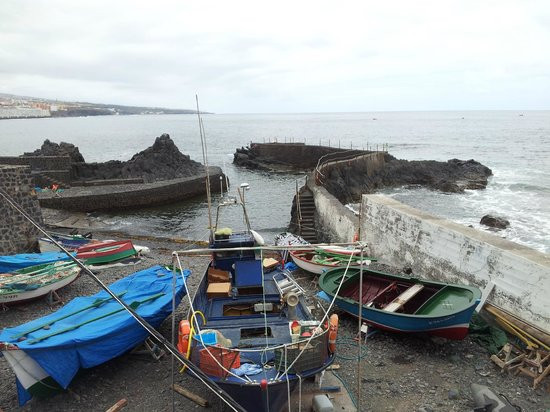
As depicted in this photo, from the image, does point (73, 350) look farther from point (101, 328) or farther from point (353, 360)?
point (353, 360)

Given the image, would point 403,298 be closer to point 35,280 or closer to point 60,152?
point 35,280

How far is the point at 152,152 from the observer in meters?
39.8

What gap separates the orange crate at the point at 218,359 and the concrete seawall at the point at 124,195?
25.2 m

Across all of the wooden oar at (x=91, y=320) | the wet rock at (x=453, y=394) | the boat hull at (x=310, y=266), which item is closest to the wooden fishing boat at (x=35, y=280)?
the wooden oar at (x=91, y=320)

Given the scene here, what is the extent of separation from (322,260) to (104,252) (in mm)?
7537

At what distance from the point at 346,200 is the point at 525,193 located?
17493 millimetres

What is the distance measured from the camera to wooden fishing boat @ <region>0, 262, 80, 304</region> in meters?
9.80

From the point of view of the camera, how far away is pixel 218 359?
18.7ft

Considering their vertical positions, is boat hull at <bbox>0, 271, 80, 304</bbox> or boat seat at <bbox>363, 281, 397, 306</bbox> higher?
boat seat at <bbox>363, 281, 397, 306</bbox>

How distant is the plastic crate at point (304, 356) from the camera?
18.7 feet

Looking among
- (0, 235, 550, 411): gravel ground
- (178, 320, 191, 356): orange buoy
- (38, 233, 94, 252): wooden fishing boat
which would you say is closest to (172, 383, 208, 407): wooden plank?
(0, 235, 550, 411): gravel ground

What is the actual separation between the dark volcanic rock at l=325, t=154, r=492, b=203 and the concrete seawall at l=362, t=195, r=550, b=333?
17334 mm

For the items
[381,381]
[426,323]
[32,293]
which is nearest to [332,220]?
[426,323]

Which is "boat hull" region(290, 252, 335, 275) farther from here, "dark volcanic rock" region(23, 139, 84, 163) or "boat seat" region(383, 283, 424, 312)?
"dark volcanic rock" region(23, 139, 84, 163)
